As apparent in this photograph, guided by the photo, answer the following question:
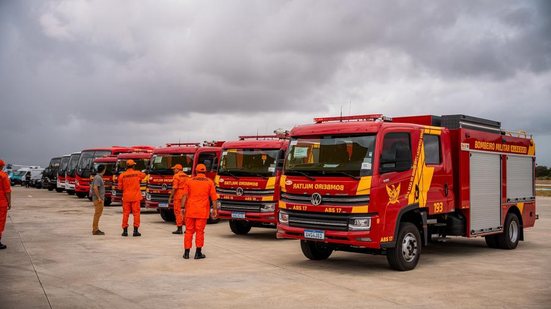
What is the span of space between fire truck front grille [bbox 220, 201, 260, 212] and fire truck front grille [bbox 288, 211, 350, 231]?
13.8 feet

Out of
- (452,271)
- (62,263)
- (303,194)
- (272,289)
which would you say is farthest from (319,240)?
(62,263)

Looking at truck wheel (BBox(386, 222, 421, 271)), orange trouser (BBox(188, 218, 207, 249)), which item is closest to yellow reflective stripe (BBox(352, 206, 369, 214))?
truck wheel (BBox(386, 222, 421, 271))

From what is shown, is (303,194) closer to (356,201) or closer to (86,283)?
(356,201)

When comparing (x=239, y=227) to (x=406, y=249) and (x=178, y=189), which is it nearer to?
(x=178, y=189)

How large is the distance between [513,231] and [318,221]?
5962 mm

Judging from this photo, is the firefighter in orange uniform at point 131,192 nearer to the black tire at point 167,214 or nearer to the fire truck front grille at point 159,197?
the fire truck front grille at point 159,197

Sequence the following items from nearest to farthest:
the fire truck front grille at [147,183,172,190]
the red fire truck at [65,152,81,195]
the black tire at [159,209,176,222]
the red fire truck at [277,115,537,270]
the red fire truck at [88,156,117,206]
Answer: the red fire truck at [277,115,537,270] < the fire truck front grille at [147,183,172,190] < the black tire at [159,209,176,222] < the red fire truck at [88,156,117,206] < the red fire truck at [65,152,81,195]

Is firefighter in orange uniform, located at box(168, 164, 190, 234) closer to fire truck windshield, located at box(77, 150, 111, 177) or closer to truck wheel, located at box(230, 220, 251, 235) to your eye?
truck wheel, located at box(230, 220, 251, 235)

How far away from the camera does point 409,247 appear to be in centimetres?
990

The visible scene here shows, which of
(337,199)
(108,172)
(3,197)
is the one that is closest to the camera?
(337,199)

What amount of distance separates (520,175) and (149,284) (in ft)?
30.4

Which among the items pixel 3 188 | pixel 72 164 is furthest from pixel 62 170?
pixel 3 188

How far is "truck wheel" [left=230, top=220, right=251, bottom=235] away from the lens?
1552 centimetres

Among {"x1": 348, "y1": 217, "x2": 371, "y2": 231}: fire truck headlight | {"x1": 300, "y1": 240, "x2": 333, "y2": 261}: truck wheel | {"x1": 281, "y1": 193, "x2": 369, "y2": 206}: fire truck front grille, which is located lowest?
{"x1": 300, "y1": 240, "x2": 333, "y2": 261}: truck wheel
